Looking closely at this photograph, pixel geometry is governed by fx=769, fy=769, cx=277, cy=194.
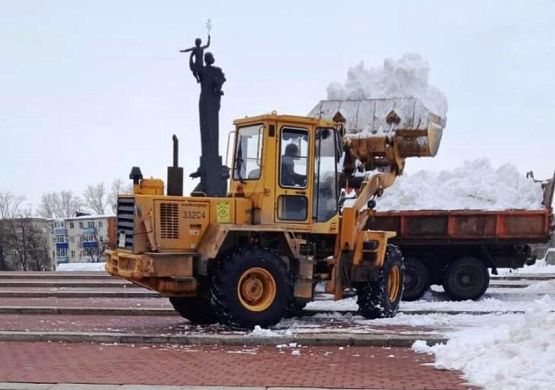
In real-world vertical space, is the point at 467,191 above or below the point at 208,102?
below

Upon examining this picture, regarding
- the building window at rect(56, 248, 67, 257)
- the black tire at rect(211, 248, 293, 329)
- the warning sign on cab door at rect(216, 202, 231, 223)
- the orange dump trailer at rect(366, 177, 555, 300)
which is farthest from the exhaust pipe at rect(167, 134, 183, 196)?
the building window at rect(56, 248, 67, 257)

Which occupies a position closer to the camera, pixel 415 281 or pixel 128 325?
pixel 128 325

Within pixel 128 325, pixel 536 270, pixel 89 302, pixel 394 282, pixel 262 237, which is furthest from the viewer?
pixel 536 270

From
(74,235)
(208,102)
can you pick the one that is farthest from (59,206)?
(208,102)

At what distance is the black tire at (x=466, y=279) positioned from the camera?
1580cm

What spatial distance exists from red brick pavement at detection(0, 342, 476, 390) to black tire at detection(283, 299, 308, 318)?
9.87ft

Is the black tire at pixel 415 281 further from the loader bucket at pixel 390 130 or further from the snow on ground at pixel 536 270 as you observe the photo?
the snow on ground at pixel 536 270

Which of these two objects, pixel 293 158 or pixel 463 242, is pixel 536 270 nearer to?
pixel 463 242

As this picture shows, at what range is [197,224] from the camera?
11.5m

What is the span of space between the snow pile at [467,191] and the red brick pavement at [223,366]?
797 centimetres

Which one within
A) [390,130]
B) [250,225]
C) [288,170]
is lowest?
[250,225]

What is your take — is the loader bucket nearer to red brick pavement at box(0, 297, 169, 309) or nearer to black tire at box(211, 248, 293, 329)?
black tire at box(211, 248, 293, 329)

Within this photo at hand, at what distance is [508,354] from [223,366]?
2952mm

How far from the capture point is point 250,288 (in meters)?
11.2
